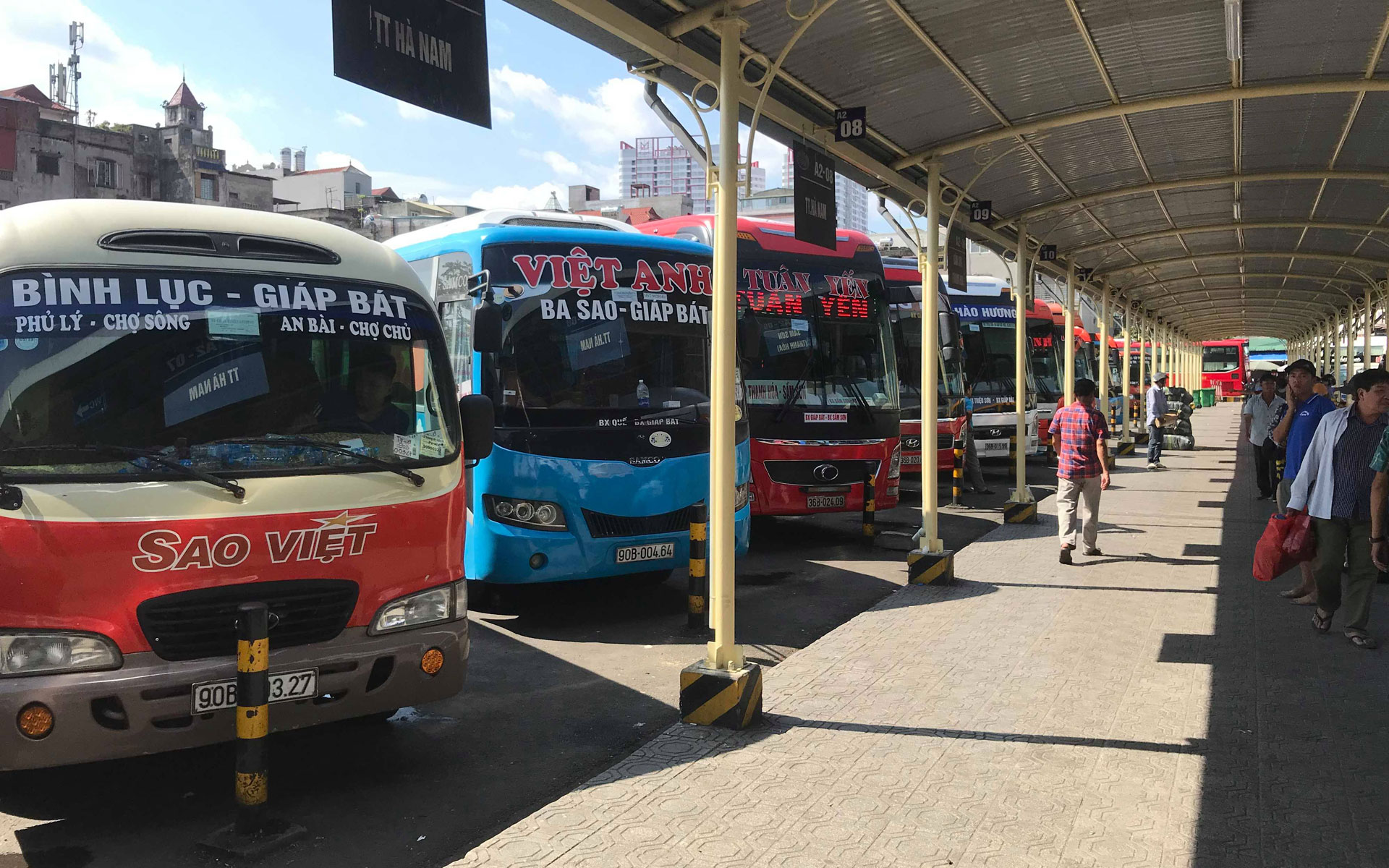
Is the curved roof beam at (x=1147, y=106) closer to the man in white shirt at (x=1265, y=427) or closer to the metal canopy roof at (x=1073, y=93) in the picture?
the metal canopy roof at (x=1073, y=93)

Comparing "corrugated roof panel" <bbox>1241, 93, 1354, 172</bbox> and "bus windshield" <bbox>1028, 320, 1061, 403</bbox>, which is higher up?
"corrugated roof panel" <bbox>1241, 93, 1354, 172</bbox>

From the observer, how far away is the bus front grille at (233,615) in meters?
4.28

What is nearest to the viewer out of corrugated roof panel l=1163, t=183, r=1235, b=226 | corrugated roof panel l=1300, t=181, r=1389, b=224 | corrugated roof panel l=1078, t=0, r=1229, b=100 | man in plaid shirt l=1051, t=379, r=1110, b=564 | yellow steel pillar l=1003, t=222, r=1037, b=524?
corrugated roof panel l=1078, t=0, r=1229, b=100

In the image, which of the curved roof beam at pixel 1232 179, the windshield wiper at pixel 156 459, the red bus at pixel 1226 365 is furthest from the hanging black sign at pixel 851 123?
the red bus at pixel 1226 365

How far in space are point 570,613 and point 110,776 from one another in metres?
4.07

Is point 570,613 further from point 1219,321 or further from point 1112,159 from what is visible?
point 1219,321

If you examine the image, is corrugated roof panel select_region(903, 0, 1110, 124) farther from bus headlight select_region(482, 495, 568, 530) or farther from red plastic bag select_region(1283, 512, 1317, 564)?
bus headlight select_region(482, 495, 568, 530)

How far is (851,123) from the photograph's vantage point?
845cm

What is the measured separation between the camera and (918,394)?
1574cm

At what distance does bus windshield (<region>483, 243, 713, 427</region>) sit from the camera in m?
8.06

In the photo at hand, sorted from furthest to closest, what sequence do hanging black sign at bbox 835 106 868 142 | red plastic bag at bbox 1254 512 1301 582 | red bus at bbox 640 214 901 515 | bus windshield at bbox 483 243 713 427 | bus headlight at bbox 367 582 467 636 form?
red bus at bbox 640 214 901 515 < hanging black sign at bbox 835 106 868 142 < bus windshield at bbox 483 243 713 427 < red plastic bag at bbox 1254 512 1301 582 < bus headlight at bbox 367 582 467 636

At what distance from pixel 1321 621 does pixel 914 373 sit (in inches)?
362

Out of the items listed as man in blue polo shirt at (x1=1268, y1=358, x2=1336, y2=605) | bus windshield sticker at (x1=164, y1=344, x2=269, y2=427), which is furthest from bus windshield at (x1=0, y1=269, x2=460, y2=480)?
man in blue polo shirt at (x1=1268, y1=358, x2=1336, y2=605)

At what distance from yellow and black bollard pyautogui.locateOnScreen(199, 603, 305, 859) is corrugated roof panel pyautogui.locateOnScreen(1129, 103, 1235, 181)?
28.3 feet
